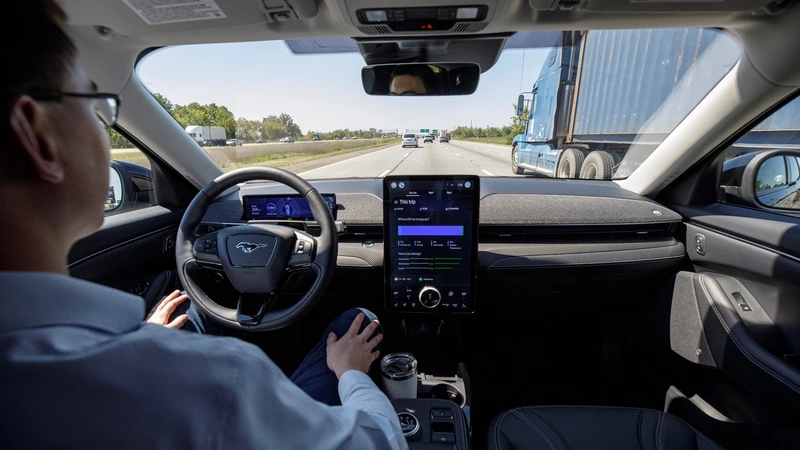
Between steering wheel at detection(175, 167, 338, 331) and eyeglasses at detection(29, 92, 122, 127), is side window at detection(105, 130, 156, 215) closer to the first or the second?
steering wheel at detection(175, 167, 338, 331)

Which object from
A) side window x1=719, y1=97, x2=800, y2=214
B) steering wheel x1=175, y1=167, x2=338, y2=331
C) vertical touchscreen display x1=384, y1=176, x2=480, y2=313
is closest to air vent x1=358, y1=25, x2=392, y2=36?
vertical touchscreen display x1=384, y1=176, x2=480, y2=313

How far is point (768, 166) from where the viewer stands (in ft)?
8.49

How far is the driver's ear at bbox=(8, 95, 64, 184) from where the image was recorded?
68cm

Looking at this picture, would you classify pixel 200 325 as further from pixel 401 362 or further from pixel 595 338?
pixel 595 338

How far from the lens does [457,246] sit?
2488mm

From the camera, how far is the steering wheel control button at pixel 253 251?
2.07 metres

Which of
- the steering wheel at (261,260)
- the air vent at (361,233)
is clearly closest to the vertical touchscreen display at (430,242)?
the air vent at (361,233)

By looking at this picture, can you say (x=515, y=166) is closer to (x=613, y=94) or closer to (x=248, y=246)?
(x=613, y=94)

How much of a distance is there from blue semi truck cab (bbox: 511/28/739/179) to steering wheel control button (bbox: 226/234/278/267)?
2212mm

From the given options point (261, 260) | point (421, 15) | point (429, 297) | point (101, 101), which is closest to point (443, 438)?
point (429, 297)

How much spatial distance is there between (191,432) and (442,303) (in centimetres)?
207

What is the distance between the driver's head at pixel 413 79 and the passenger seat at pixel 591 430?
2030 millimetres

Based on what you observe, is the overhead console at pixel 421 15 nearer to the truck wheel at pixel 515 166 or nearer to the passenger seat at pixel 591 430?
the truck wheel at pixel 515 166

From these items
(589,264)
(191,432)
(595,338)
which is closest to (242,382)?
(191,432)
